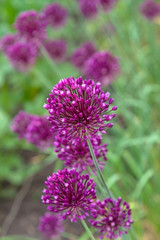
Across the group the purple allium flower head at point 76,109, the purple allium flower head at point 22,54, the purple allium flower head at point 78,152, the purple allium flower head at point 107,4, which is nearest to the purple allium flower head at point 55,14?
the purple allium flower head at point 107,4

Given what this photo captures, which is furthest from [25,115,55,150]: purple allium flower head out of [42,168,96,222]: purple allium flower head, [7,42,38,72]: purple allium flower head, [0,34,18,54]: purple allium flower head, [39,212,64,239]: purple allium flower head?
[0,34,18,54]: purple allium flower head

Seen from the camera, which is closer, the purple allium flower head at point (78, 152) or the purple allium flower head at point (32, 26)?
the purple allium flower head at point (78, 152)

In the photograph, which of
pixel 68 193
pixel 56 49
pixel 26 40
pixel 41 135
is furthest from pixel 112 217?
pixel 56 49

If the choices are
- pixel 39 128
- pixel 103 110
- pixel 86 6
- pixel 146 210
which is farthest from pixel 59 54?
pixel 103 110

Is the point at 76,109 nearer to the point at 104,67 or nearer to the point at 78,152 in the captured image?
the point at 78,152

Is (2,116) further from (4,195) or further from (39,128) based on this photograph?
(39,128)

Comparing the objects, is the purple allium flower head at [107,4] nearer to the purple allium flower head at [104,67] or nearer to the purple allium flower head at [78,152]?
the purple allium flower head at [104,67]
